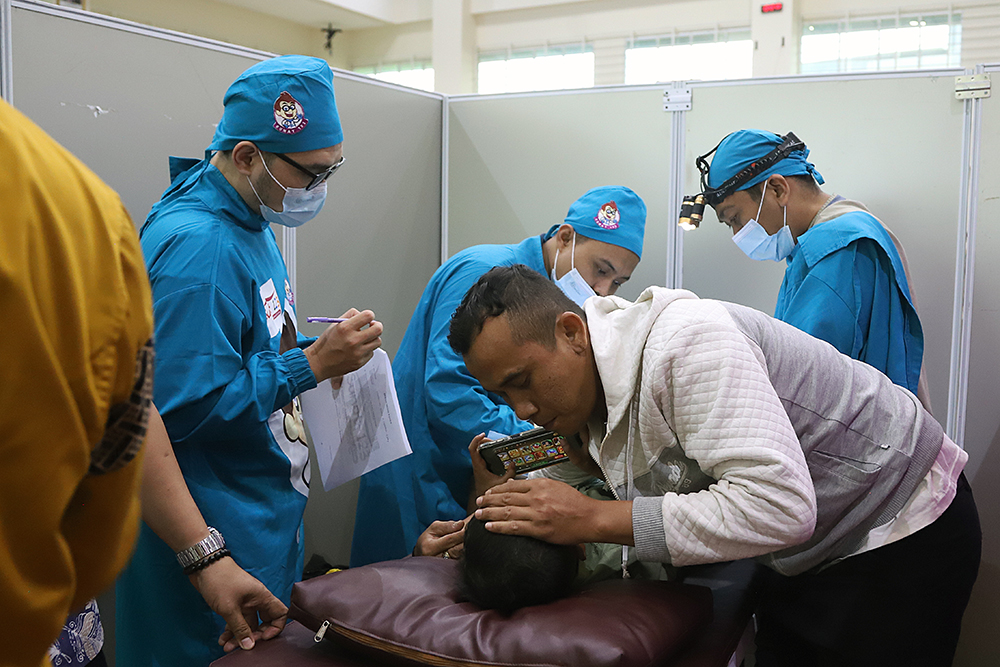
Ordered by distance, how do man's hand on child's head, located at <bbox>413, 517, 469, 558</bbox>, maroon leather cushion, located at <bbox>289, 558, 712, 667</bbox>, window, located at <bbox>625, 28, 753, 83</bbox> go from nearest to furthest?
maroon leather cushion, located at <bbox>289, 558, 712, 667</bbox>
man's hand on child's head, located at <bbox>413, 517, 469, 558</bbox>
window, located at <bbox>625, 28, 753, 83</bbox>

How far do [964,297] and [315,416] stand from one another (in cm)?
202

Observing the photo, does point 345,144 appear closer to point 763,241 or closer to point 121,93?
point 121,93

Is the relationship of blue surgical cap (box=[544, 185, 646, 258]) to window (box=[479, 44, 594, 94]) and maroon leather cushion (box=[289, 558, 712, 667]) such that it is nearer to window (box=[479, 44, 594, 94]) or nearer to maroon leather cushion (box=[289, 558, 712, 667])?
maroon leather cushion (box=[289, 558, 712, 667])

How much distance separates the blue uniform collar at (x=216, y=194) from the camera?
1.53 m

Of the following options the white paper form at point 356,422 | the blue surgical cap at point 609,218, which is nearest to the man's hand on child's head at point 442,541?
the white paper form at point 356,422

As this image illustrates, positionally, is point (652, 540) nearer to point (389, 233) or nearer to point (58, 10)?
point (58, 10)

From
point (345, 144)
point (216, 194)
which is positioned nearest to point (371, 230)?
point (345, 144)

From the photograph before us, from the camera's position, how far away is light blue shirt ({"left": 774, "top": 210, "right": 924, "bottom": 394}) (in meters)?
1.98

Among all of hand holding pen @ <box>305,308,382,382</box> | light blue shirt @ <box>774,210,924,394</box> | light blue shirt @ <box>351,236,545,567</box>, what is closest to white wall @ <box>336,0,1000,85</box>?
light blue shirt @ <box>774,210,924,394</box>

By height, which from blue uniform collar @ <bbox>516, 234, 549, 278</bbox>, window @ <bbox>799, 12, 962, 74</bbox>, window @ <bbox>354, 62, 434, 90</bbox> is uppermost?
window @ <bbox>354, 62, 434, 90</bbox>

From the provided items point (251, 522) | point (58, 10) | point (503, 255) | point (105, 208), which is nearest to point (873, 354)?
point (503, 255)

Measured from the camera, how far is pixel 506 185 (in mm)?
3074

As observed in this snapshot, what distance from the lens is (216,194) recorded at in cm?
154

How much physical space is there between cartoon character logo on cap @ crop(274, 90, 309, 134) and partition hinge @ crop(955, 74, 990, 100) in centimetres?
203
